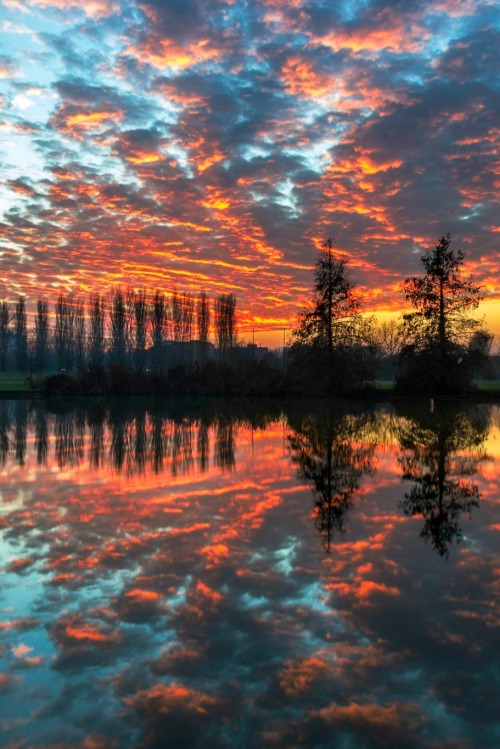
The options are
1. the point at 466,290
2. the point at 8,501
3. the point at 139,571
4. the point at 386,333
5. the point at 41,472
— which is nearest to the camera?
the point at 139,571

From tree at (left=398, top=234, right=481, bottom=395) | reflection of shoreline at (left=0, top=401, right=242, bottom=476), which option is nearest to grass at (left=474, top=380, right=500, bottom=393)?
tree at (left=398, top=234, right=481, bottom=395)

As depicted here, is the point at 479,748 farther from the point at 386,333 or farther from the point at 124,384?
the point at 386,333

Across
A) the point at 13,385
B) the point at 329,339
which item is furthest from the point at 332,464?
the point at 13,385

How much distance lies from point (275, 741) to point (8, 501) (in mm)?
5875

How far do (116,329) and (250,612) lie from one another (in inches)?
3157

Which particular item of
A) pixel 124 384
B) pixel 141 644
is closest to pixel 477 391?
pixel 124 384

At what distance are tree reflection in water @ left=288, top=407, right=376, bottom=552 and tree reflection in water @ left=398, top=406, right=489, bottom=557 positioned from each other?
0.79 m

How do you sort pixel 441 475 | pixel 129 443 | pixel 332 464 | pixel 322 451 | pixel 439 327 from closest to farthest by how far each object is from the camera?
pixel 441 475 < pixel 332 464 < pixel 322 451 < pixel 129 443 < pixel 439 327

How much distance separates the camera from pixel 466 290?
37062mm

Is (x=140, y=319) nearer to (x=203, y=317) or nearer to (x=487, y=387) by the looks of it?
(x=203, y=317)

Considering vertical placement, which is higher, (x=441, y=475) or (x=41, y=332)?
(x=41, y=332)

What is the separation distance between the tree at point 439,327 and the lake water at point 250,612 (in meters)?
28.5

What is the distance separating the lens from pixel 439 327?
36750 millimetres

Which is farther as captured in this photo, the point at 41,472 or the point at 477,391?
the point at 477,391
